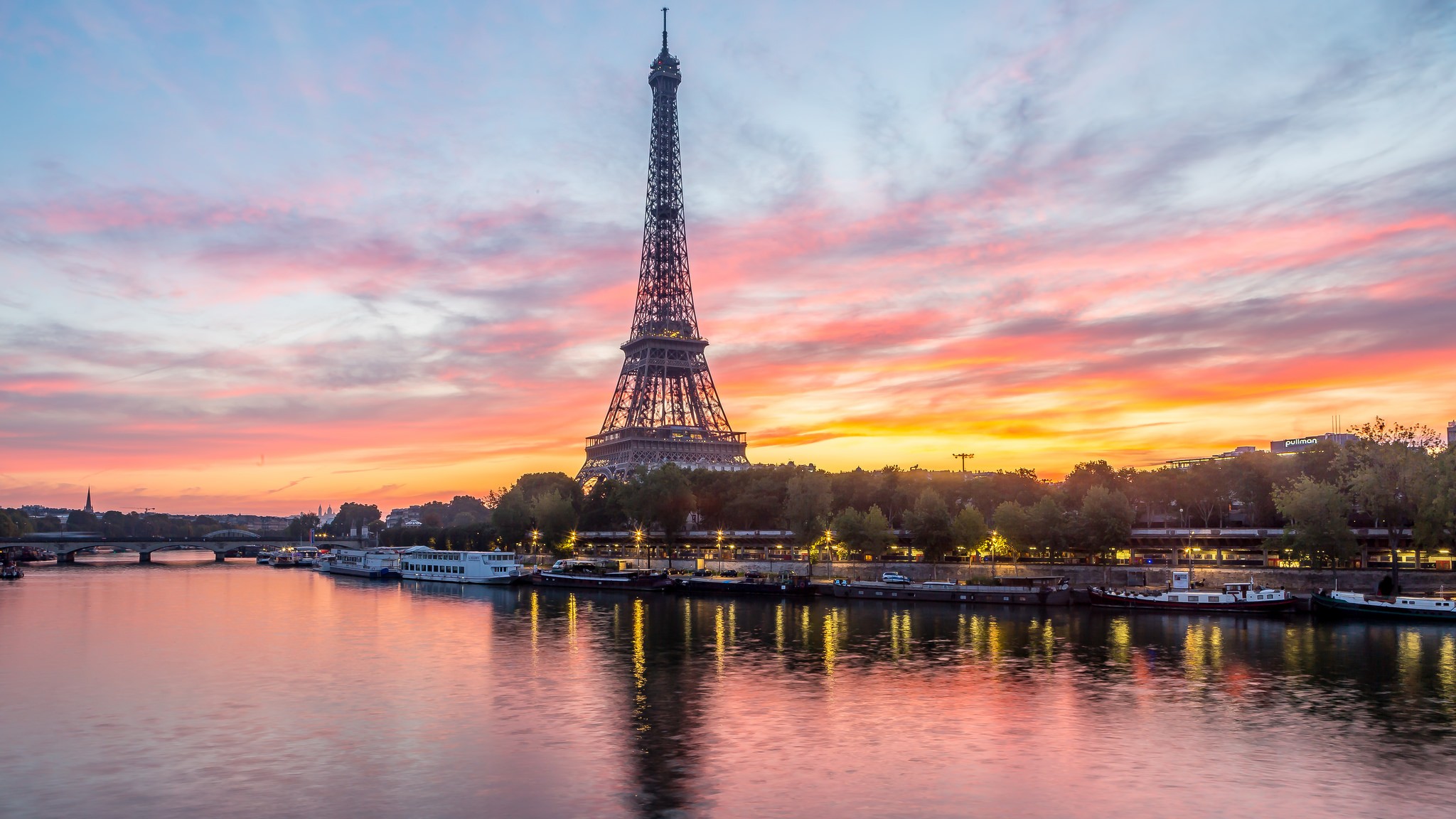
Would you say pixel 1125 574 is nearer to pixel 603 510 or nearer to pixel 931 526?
pixel 931 526

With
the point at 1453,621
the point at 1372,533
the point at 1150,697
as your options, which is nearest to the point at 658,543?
the point at 1372,533

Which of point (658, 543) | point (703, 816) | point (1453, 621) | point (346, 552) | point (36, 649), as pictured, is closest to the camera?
point (703, 816)

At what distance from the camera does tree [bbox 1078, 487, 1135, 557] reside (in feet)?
347

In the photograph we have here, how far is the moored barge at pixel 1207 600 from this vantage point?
83.7m

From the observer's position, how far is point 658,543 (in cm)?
15450

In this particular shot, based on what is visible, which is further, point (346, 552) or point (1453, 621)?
point (346, 552)

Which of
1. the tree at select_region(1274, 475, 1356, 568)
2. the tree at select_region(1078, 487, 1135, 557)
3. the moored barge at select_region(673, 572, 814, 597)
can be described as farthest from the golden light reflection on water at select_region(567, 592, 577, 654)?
the tree at select_region(1274, 475, 1356, 568)

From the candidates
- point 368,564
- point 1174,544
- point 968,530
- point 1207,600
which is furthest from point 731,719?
point 368,564

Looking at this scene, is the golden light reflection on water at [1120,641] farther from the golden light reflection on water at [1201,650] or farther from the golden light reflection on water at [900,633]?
the golden light reflection on water at [900,633]

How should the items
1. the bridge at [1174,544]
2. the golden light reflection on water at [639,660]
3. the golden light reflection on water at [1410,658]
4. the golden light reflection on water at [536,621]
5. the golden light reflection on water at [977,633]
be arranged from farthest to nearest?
1. the bridge at [1174,544]
2. the golden light reflection on water at [536,621]
3. the golden light reflection on water at [977,633]
4. the golden light reflection on water at [1410,658]
5. the golden light reflection on water at [639,660]

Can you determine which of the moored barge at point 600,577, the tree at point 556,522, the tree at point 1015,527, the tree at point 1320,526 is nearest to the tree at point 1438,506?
the tree at point 1320,526

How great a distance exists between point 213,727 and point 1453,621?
79.9 m

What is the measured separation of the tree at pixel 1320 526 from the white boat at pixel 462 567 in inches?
3388

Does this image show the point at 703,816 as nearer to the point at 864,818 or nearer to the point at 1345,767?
the point at 864,818
